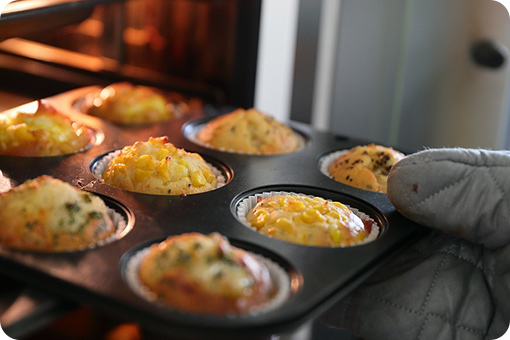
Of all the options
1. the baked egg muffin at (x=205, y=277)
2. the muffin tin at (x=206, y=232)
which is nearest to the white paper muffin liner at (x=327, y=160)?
the muffin tin at (x=206, y=232)

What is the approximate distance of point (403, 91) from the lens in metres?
2.66

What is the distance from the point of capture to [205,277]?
1.06 meters

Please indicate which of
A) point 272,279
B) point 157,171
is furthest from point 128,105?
point 272,279

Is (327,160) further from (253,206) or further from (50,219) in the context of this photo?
(50,219)

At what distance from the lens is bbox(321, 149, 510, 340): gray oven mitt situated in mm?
1346

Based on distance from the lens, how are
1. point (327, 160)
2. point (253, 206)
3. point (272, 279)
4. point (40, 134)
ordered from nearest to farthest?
point (272, 279) < point (253, 206) < point (40, 134) < point (327, 160)

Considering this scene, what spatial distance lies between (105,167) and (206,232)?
52 centimetres

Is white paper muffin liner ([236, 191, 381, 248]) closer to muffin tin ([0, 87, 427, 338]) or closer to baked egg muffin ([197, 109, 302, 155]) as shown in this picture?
muffin tin ([0, 87, 427, 338])

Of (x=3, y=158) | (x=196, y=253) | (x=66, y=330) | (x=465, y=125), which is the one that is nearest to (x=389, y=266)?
(x=196, y=253)

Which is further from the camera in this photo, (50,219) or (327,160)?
(327,160)

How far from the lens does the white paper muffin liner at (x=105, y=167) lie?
1.67m

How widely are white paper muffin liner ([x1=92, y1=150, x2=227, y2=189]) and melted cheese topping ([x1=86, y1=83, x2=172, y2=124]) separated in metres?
0.34

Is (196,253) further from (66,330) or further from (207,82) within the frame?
(207,82)

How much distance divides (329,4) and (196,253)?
1.85m
